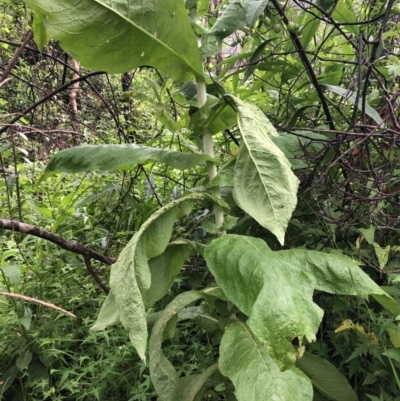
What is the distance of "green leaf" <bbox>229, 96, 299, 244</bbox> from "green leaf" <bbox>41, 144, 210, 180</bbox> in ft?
0.64

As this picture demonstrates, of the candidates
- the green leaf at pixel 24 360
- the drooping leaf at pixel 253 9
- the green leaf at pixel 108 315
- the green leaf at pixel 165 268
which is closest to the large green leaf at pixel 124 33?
the drooping leaf at pixel 253 9

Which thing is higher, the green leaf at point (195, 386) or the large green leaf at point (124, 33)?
the large green leaf at point (124, 33)

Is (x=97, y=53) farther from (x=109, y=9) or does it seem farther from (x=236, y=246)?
(x=236, y=246)

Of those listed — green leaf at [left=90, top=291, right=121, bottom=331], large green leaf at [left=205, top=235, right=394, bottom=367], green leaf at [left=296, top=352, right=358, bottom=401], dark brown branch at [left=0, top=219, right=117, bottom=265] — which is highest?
dark brown branch at [left=0, top=219, right=117, bottom=265]

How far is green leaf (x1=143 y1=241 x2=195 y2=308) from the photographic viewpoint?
1.01 metres

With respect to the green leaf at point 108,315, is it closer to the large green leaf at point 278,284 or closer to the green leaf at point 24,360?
the large green leaf at point 278,284

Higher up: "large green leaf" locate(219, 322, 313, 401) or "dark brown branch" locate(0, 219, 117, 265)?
"dark brown branch" locate(0, 219, 117, 265)

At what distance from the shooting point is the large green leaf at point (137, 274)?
0.73m

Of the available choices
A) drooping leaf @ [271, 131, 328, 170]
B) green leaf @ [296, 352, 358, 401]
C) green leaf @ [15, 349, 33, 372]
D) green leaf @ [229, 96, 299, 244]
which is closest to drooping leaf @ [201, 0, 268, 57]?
green leaf @ [229, 96, 299, 244]

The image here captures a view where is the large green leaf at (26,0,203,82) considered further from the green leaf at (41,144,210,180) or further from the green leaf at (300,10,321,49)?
the green leaf at (300,10,321,49)

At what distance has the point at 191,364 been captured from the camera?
130 centimetres

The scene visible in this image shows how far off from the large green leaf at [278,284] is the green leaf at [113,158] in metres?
0.28

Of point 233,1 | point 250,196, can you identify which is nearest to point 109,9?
point 233,1

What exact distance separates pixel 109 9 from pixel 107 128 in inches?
129
